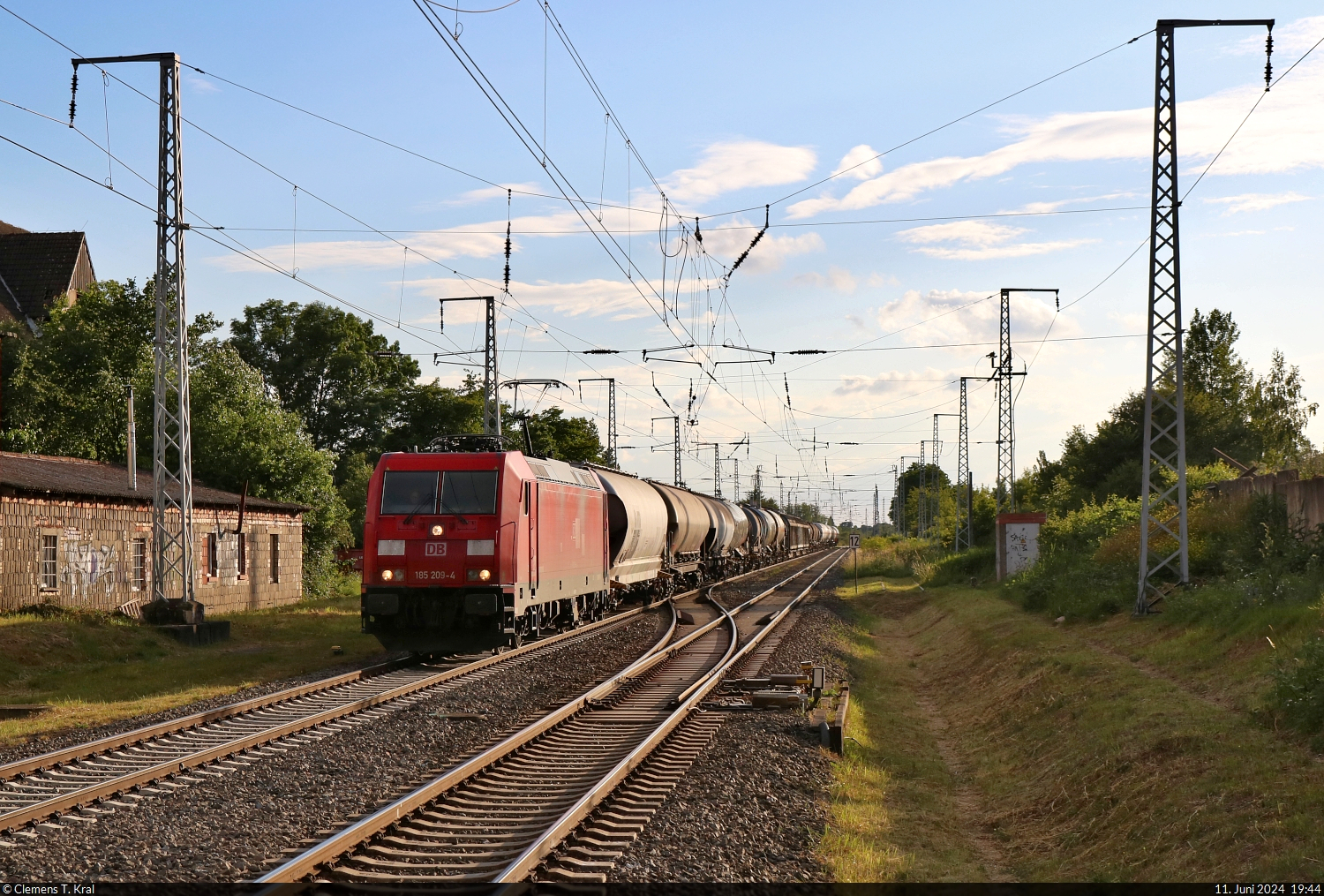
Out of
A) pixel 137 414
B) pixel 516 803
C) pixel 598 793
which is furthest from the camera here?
pixel 137 414

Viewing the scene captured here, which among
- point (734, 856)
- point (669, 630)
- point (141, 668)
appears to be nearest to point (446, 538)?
point (141, 668)

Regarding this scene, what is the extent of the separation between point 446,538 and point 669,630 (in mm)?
8103

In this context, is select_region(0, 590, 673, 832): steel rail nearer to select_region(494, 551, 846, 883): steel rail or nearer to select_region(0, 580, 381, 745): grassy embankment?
select_region(0, 580, 381, 745): grassy embankment

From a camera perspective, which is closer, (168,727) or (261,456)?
(168,727)

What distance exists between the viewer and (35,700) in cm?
1543

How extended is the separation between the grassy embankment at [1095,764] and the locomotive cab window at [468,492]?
20.7 ft

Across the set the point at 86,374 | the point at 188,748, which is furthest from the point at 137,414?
the point at 188,748

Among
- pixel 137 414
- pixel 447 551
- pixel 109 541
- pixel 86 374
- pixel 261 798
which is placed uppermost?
pixel 86 374

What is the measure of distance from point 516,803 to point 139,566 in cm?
2078

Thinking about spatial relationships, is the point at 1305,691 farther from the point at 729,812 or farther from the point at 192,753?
the point at 192,753

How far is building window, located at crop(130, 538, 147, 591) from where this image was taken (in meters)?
26.7

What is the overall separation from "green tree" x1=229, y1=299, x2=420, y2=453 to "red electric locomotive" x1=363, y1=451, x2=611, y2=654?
55281mm

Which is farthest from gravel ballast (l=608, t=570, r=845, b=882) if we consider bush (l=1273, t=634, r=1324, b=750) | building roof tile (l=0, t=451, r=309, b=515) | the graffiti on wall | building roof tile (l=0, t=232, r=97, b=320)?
building roof tile (l=0, t=232, r=97, b=320)

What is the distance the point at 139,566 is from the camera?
27.0m
